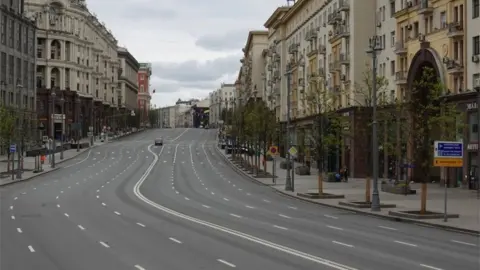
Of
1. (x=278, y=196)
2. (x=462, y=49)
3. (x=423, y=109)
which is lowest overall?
(x=278, y=196)

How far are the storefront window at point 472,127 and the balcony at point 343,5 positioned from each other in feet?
80.2

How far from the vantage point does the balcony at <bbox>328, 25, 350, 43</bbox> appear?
238ft

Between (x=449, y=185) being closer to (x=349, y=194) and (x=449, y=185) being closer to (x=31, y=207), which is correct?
(x=349, y=194)

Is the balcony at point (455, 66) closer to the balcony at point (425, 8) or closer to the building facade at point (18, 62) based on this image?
the balcony at point (425, 8)

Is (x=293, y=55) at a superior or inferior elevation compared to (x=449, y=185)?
superior

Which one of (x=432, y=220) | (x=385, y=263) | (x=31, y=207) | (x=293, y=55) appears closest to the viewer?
(x=385, y=263)

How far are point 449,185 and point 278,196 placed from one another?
1256cm

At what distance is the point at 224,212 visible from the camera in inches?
1421

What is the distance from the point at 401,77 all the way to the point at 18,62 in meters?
59.5

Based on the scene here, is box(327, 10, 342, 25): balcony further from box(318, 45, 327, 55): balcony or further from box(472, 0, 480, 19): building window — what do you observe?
box(472, 0, 480, 19): building window

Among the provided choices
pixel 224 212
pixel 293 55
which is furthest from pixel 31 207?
pixel 293 55

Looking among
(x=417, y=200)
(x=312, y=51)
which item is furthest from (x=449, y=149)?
(x=312, y=51)

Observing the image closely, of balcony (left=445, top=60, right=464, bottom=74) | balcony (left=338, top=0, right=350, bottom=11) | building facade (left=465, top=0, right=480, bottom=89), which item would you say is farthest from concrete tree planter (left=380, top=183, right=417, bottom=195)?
balcony (left=338, top=0, right=350, bottom=11)

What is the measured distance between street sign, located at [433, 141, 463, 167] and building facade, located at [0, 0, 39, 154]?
66458 mm
